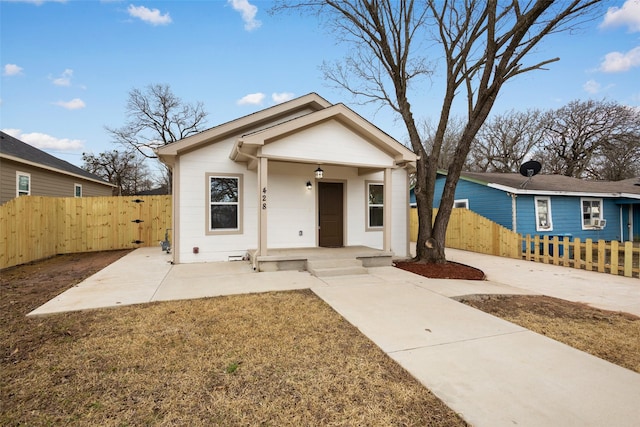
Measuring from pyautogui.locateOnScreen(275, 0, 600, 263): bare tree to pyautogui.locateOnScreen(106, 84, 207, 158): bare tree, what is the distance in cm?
2251

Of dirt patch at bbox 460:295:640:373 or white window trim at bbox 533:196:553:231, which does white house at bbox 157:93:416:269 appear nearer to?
dirt patch at bbox 460:295:640:373

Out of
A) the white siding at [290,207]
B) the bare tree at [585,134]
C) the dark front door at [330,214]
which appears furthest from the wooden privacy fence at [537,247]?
the bare tree at [585,134]

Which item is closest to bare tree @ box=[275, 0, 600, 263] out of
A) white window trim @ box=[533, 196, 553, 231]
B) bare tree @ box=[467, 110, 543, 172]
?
white window trim @ box=[533, 196, 553, 231]

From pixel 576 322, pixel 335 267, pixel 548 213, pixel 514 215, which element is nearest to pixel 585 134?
pixel 548 213

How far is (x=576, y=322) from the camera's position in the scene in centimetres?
→ 410

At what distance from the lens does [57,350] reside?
Result: 306 cm

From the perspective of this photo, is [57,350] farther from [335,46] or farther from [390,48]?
[335,46]

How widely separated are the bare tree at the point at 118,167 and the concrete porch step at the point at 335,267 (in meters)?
25.4

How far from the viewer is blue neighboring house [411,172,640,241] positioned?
11.8m

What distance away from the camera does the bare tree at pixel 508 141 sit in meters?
25.3

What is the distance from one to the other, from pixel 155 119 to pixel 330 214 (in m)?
25.9

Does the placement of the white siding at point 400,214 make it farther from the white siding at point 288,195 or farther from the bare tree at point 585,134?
the bare tree at point 585,134

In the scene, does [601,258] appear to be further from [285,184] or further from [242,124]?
[242,124]

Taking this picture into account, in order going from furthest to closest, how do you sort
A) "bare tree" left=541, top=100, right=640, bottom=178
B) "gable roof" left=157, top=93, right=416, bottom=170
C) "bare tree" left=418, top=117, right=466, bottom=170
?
1. "bare tree" left=418, top=117, right=466, bottom=170
2. "bare tree" left=541, top=100, right=640, bottom=178
3. "gable roof" left=157, top=93, right=416, bottom=170
